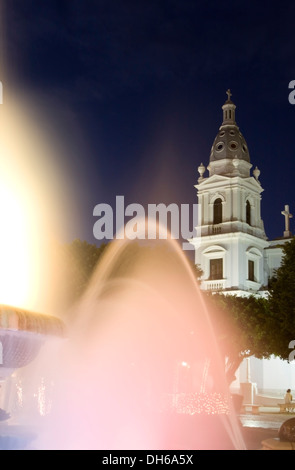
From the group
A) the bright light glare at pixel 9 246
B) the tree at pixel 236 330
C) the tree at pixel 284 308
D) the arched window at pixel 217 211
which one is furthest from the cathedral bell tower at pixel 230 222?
the bright light glare at pixel 9 246

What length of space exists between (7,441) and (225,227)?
48.3 meters

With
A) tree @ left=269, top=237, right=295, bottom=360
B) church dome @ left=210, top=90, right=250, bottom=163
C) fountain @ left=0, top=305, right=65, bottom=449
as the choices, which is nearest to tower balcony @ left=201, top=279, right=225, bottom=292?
church dome @ left=210, top=90, right=250, bottom=163

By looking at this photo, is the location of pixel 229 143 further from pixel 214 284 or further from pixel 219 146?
pixel 214 284

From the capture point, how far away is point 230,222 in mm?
57219

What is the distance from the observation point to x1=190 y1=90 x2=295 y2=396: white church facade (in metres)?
54.5

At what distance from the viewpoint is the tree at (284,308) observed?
28547mm

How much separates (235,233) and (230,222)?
1549mm

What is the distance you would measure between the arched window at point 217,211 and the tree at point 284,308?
28355mm

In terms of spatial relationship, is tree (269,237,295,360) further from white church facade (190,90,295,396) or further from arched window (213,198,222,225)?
arched window (213,198,222,225)

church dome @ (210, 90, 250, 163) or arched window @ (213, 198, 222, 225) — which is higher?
church dome @ (210, 90, 250, 163)

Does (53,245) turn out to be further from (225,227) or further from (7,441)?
(225,227)

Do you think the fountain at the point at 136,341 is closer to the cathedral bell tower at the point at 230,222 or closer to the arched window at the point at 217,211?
the cathedral bell tower at the point at 230,222

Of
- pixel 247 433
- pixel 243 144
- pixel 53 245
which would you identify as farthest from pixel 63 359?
pixel 243 144

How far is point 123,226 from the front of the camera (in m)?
36.6
